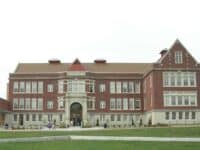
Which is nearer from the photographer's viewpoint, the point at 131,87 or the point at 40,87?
the point at 40,87

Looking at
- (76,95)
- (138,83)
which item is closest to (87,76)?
(76,95)

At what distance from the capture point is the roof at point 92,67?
85312 millimetres

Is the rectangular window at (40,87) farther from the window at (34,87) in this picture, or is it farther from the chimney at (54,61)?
the chimney at (54,61)

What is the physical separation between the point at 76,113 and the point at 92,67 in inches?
429

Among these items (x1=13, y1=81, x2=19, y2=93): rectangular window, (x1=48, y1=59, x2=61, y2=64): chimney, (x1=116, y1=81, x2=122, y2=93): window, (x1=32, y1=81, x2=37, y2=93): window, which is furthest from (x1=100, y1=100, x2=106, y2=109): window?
(x1=13, y1=81, x2=19, y2=93): rectangular window

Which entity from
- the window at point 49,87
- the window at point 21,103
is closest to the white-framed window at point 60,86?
the window at point 49,87

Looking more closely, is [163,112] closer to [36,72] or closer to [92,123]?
[92,123]

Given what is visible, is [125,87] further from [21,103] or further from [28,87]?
[21,103]

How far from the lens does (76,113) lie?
8125 centimetres

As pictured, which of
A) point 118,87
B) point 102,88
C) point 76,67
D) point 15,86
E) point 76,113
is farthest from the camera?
point 118,87

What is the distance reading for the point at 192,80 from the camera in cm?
7262

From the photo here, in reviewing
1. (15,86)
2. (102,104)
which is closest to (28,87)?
(15,86)

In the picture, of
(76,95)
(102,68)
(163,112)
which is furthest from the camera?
(102,68)

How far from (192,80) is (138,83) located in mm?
13984
